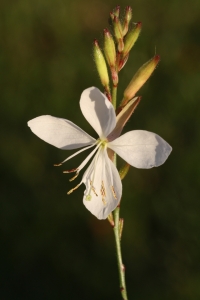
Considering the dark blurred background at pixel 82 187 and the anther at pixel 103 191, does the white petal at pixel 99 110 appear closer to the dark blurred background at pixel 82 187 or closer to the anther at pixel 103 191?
the anther at pixel 103 191

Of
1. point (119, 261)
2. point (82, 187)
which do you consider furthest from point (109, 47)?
point (82, 187)

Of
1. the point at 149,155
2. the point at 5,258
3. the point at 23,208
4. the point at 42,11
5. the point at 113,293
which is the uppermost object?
the point at 42,11

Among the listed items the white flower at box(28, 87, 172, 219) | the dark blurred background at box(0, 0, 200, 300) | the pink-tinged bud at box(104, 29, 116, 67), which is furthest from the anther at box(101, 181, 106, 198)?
the dark blurred background at box(0, 0, 200, 300)

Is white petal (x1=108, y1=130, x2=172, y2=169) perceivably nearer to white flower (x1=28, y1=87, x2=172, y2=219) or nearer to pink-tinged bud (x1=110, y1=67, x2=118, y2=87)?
white flower (x1=28, y1=87, x2=172, y2=219)

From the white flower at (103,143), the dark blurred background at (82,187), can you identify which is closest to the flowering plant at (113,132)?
the white flower at (103,143)

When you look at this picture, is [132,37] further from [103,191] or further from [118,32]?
[103,191]

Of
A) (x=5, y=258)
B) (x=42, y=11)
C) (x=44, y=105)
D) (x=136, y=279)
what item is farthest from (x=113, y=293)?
(x=42, y=11)

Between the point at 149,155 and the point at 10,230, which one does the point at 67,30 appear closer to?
the point at 10,230
